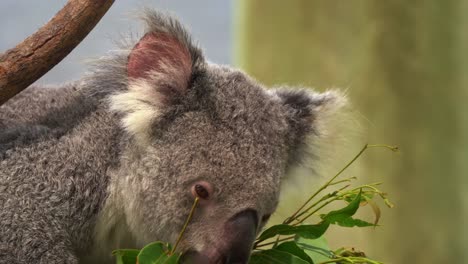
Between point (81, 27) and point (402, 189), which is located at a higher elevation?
point (402, 189)

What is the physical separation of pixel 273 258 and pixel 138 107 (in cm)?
67

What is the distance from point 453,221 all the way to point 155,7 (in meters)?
3.45

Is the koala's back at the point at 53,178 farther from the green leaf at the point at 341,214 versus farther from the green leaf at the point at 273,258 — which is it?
the green leaf at the point at 341,214

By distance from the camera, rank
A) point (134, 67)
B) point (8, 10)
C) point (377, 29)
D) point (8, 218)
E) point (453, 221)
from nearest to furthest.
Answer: point (8, 218)
point (134, 67)
point (377, 29)
point (453, 221)
point (8, 10)

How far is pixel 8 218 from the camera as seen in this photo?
231 centimetres

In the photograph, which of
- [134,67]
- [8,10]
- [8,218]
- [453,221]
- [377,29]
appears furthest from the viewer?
[8,10]

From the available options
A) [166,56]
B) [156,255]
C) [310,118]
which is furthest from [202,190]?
[310,118]

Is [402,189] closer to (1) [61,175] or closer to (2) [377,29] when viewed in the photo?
Result: (2) [377,29]

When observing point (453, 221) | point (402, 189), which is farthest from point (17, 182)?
point (453, 221)

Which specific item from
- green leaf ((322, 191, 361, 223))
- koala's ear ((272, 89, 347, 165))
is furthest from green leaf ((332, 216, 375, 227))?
koala's ear ((272, 89, 347, 165))

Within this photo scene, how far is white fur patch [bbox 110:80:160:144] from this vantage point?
2.42 meters

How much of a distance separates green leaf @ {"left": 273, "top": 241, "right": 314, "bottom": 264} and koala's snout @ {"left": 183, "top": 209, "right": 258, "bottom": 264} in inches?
7.8

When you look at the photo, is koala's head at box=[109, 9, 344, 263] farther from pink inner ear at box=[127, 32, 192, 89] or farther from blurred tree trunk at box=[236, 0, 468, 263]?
blurred tree trunk at box=[236, 0, 468, 263]

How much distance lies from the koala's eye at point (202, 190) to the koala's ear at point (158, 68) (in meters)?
0.30
